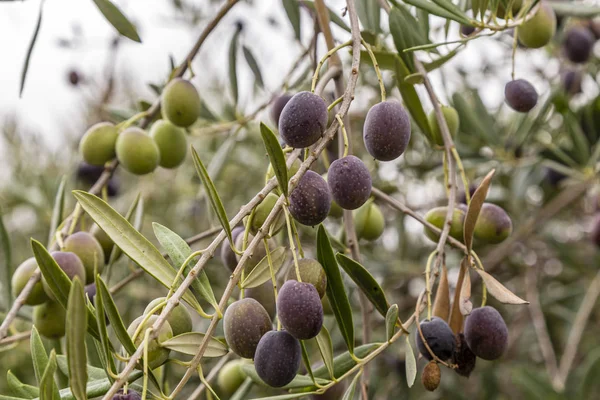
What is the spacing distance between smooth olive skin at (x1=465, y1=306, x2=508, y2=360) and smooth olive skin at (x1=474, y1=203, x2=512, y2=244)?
0.61 feet

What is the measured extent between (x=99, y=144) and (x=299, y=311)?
0.72 meters

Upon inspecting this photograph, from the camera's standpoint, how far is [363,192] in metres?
0.74

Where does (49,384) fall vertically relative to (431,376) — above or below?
above

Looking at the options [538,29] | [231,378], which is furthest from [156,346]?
[538,29]

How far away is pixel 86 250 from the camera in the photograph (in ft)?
3.43

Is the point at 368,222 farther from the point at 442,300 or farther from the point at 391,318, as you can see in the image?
the point at 391,318

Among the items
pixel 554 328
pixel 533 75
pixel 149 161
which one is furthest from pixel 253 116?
pixel 554 328

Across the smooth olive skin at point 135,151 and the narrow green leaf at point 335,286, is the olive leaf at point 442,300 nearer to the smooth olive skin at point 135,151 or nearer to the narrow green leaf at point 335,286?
the narrow green leaf at point 335,286

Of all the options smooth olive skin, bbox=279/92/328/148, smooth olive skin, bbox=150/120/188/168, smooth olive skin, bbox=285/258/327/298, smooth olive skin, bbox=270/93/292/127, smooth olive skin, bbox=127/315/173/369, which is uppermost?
smooth olive skin, bbox=279/92/328/148

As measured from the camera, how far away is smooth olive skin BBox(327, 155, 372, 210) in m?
0.73

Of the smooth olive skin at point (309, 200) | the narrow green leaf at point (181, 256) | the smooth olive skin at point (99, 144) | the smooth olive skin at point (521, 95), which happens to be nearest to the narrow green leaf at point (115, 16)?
the smooth olive skin at point (99, 144)

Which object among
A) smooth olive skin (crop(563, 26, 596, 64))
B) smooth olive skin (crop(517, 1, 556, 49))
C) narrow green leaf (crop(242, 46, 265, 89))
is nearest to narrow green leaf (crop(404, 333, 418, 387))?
smooth olive skin (crop(517, 1, 556, 49))

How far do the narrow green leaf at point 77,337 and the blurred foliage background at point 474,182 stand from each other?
0.68 meters

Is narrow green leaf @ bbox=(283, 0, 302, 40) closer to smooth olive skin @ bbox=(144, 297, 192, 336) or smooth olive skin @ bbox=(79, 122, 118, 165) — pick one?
smooth olive skin @ bbox=(79, 122, 118, 165)
